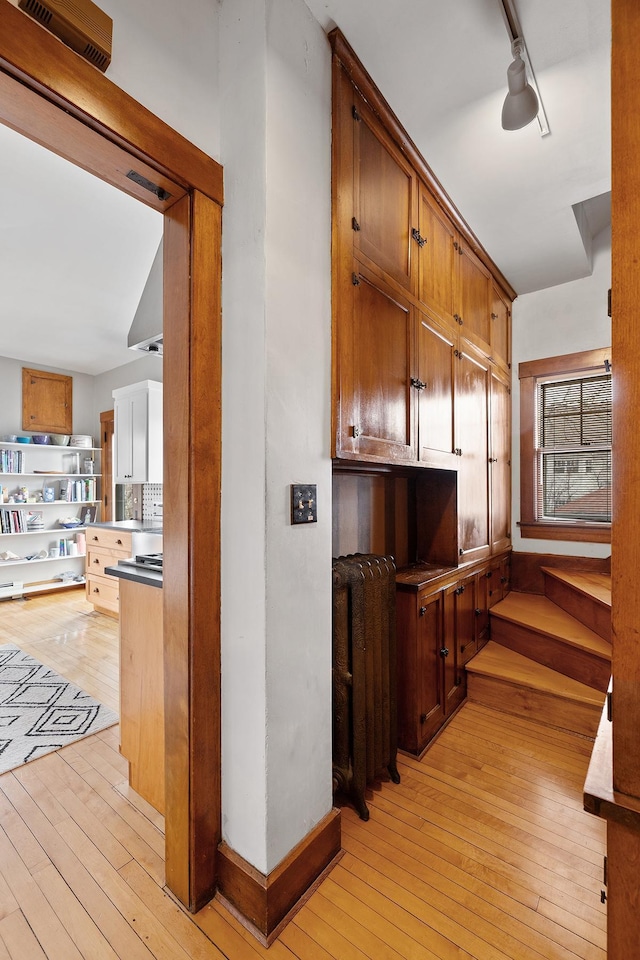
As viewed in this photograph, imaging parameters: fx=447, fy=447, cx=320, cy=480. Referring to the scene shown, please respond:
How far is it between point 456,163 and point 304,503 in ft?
6.29

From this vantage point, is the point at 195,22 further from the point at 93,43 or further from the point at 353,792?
the point at 353,792

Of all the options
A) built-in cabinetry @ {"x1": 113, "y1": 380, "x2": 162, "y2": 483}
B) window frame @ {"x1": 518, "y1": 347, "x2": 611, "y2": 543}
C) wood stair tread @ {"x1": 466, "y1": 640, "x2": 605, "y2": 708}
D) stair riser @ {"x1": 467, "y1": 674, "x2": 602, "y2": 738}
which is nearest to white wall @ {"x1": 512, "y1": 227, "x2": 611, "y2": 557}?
window frame @ {"x1": 518, "y1": 347, "x2": 611, "y2": 543}

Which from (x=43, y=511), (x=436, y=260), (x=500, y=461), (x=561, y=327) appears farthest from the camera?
(x=43, y=511)

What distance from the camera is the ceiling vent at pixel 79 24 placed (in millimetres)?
975

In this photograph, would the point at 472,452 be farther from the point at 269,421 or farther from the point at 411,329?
the point at 269,421

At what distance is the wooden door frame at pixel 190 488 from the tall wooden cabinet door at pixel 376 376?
1.64 ft

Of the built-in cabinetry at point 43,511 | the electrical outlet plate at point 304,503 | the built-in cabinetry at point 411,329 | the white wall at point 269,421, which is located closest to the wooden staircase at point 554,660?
the built-in cabinetry at point 411,329

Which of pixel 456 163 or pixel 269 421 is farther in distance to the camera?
pixel 456 163

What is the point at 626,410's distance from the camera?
0.75 m

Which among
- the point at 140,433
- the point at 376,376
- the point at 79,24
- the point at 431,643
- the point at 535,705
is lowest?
→ the point at 535,705

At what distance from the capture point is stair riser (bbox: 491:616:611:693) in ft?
8.14

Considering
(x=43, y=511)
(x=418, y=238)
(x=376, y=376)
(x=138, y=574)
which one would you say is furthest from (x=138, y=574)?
(x=43, y=511)

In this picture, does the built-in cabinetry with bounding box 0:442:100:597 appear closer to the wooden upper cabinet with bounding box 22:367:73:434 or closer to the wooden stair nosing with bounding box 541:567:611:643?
the wooden upper cabinet with bounding box 22:367:73:434

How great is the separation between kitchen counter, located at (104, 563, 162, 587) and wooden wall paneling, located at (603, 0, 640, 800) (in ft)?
4.73
